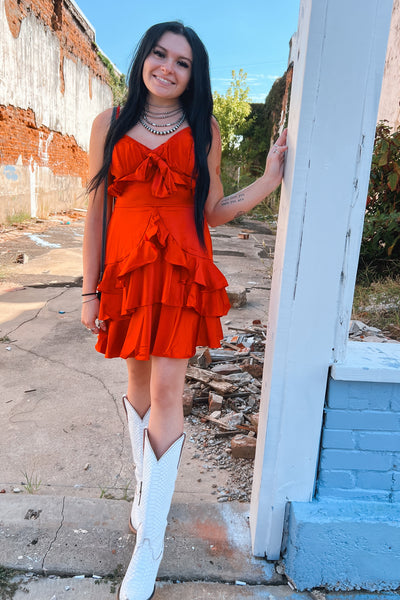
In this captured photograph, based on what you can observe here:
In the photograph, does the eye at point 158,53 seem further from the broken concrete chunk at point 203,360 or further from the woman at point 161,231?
the broken concrete chunk at point 203,360

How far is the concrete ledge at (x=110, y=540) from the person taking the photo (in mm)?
1559

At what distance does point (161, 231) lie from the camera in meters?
1.48

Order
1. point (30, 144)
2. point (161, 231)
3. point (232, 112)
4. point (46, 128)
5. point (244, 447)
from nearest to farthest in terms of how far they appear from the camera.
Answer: point (161, 231), point (244, 447), point (30, 144), point (46, 128), point (232, 112)

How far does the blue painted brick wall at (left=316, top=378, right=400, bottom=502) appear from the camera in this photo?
1474mm

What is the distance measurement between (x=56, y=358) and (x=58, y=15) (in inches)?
450

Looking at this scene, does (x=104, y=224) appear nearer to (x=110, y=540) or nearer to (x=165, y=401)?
(x=165, y=401)

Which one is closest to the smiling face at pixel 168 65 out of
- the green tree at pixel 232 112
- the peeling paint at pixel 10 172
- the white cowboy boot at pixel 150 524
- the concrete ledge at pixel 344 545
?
the white cowboy boot at pixel 150 524

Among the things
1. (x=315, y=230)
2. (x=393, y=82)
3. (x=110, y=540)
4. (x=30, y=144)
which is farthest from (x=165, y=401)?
(x=30, y=144)

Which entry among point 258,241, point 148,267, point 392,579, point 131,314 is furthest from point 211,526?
point 258,241

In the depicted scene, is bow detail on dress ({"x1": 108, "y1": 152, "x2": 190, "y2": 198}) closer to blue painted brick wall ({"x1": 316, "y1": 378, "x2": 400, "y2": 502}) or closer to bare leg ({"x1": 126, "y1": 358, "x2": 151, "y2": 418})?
bare leg ({"x1": 126, "y1": 358, "x2": 151, "y2": 418})

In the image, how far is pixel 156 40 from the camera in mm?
1514

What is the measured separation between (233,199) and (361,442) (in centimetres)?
92

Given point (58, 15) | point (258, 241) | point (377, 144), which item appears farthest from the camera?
point (58, 15)

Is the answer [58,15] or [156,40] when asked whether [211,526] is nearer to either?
[156,40]
